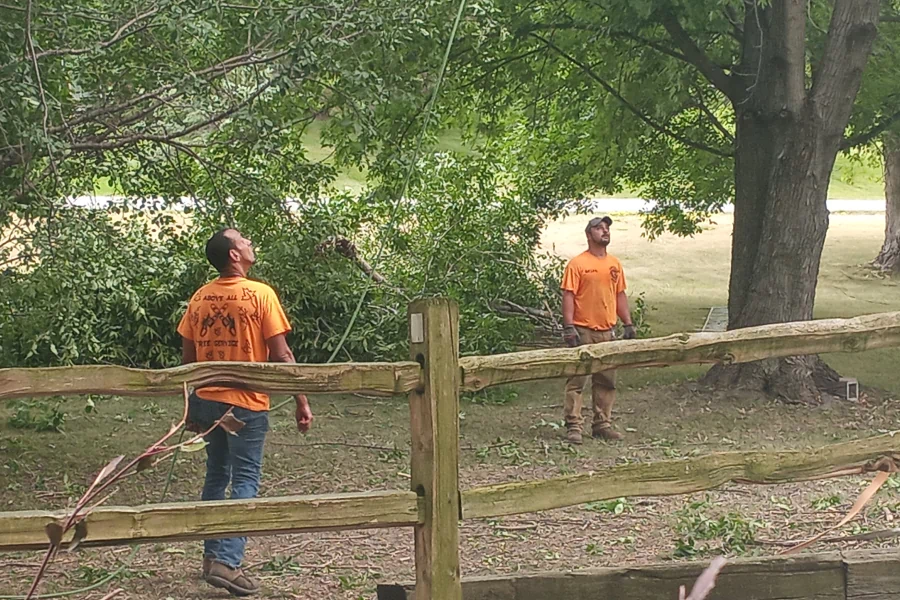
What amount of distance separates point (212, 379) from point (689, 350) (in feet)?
5.97

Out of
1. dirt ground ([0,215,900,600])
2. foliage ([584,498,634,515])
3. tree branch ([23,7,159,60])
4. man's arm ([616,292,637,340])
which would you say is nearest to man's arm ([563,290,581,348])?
man's arm ([616,292,637,340])

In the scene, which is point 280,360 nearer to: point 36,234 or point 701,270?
point 36,234

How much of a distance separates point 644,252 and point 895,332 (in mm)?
23602

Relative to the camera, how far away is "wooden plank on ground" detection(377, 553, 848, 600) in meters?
4.43

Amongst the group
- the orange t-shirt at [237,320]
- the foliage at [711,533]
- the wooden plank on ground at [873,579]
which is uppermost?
the orange t-shirt at [237,320]

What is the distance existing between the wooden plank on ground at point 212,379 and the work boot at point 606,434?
5868 mm

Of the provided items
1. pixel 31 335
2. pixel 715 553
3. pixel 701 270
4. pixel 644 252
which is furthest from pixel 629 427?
pixel 644 252

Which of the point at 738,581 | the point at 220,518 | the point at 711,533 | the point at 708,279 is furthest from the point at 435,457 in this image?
the point at 708,279

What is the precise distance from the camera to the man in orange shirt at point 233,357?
5.17 m

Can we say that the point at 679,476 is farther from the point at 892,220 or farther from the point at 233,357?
the point at 892,220

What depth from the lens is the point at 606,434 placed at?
9578 mm

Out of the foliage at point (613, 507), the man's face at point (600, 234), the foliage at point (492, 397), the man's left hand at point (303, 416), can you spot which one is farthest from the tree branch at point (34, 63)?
the foliage at point (492, 397)

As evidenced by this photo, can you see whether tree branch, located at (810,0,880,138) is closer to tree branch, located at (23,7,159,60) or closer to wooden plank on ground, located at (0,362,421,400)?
tree branch, located at (23,7,159,60)

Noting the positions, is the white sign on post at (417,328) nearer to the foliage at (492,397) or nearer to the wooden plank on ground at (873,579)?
the wooden plank on ground at (873,579)
